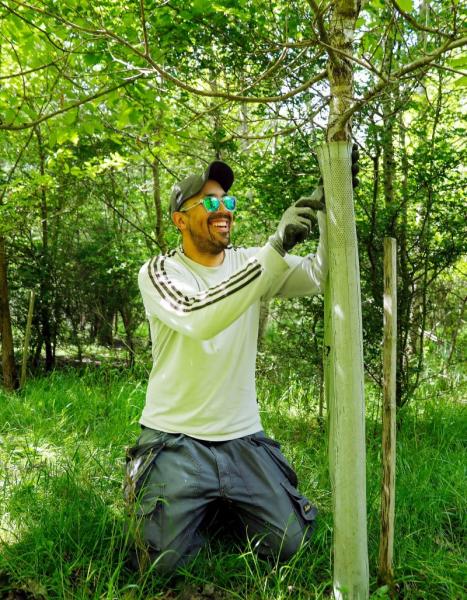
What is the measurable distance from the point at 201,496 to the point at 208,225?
131 cm

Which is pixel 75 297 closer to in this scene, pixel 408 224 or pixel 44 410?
pixel 44 410

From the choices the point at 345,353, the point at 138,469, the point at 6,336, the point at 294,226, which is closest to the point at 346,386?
the point at 345,353

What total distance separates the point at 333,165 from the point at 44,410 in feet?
11.4

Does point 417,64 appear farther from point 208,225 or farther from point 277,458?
point 277,458

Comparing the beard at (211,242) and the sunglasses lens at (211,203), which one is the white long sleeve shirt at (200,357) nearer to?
the beard at (211,242)

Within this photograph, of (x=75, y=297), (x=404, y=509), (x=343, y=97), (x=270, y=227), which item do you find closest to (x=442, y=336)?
(x=270, y=227)

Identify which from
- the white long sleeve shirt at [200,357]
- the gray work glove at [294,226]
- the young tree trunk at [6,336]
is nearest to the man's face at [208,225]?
the white long sleeve shirt at [200,357]

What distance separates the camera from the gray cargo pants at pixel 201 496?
225 cm

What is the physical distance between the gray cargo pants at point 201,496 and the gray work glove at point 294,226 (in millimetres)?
1062

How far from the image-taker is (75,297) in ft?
22.8

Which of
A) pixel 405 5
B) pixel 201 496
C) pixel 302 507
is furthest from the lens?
pixel 302 507

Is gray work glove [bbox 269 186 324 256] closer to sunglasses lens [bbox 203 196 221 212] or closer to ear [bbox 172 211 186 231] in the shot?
sunglasses lens [bbox 203 196 221 212]

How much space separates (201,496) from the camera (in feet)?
7.70

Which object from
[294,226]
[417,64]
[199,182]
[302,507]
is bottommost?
[302,507]
